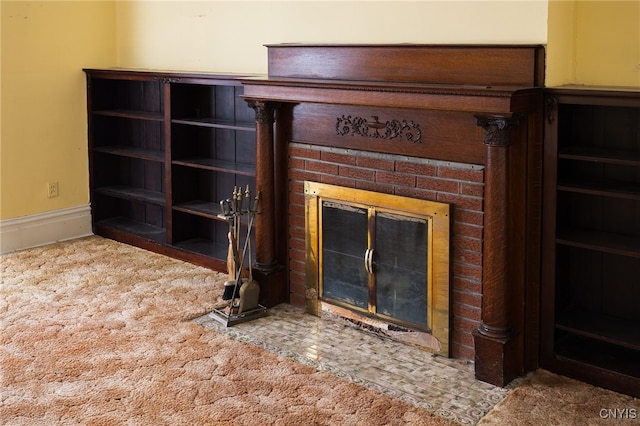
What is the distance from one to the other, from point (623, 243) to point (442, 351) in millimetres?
1006

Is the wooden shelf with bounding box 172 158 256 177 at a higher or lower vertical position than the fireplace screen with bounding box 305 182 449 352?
higher

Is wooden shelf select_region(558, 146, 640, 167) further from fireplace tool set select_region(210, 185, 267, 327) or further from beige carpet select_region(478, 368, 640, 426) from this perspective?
fireplace tool set select_region(210, 185, 267, 327)

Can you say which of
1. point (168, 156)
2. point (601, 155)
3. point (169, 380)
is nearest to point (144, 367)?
point (169, 380)

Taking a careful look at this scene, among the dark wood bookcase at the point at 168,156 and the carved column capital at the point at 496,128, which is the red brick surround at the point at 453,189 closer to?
the carved column capital at the point at 496,128

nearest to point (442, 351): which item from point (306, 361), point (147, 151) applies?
point (306, 361)

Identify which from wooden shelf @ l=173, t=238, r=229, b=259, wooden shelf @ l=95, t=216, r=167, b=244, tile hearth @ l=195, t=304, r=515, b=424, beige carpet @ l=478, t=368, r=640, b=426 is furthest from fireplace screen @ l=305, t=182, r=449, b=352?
wooden shelf @ l=95, t=216, r=167, b=244

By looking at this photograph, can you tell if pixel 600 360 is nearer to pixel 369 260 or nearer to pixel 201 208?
pixel 369 260

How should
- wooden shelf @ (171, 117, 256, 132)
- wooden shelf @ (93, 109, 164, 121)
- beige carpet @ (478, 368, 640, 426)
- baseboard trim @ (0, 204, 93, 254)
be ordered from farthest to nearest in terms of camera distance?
baseboard trim @ (0, 204, 93, 254), wooden shelf @ (93, 109, 164, 121), wooden shelf @ (171, 117, 256, 132), beige carpet @ (478, 368, 640, 426)

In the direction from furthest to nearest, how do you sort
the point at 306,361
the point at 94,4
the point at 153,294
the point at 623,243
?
the point at 94,4
the point at 153,294
the point at 306,361
the point at 623,243

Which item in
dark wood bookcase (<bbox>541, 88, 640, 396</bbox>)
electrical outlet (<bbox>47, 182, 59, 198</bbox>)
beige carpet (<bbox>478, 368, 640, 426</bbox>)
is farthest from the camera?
electrical outlet (<bbox>47, 182, 59, 198</bbox>)

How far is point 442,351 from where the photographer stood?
12.5 feet

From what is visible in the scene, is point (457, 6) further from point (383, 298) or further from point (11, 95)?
point (11, 95)

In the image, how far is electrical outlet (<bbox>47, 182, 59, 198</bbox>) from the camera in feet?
19.3

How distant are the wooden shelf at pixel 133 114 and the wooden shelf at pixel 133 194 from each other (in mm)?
577
